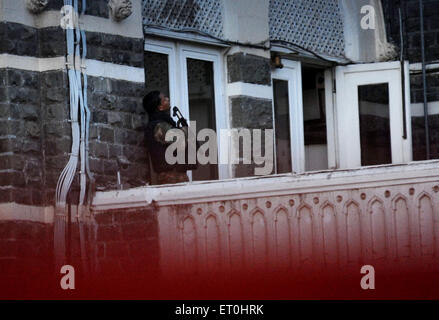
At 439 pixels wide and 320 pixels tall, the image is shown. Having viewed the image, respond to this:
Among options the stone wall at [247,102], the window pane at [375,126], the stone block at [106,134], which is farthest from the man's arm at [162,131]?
the window pane at [375,126]

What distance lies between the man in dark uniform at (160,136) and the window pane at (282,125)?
2562 mm

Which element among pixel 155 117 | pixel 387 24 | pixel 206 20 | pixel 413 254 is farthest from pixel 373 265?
pixel 387 24

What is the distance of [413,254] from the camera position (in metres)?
14.9

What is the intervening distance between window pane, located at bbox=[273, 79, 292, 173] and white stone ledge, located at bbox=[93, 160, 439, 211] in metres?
3.22

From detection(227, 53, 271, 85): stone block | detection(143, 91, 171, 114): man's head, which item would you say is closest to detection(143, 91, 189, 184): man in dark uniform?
detection(143, 91, 171, 114): man's head

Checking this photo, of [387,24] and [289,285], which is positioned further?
[387,24]

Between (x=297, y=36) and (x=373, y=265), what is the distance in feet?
16.4

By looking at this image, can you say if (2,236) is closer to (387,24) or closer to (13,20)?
(13,20)

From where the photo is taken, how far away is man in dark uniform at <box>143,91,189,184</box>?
16500mm

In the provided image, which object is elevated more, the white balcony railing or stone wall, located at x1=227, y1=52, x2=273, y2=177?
stone wall, located at x1=227, y1=52, x2=273, y2=177

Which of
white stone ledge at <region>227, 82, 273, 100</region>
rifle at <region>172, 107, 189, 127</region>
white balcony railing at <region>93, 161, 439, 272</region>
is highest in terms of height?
white stone ledge at <region>227, 82, 273, 100</region>

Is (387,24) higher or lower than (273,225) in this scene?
higher

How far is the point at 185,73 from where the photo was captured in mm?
17797

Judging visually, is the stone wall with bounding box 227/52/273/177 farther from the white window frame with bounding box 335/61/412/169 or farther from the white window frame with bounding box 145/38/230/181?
the white window frame with bounding box 335/61/412/169
